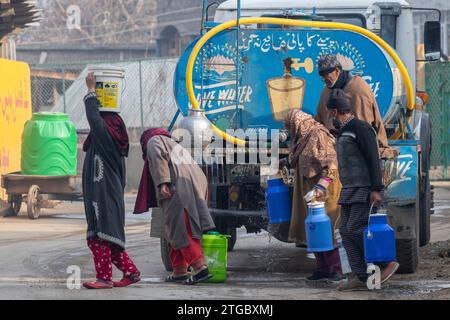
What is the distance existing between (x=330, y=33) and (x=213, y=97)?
1.33 meters

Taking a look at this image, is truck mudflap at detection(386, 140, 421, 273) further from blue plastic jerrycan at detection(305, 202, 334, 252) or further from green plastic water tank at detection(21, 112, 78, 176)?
green plastic water tank at detection(21, 112, 78, 176)

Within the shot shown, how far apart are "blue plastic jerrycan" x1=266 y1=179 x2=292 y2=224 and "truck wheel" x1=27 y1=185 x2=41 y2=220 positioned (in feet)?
23.4

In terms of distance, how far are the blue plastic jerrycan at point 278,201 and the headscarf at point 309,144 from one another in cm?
25

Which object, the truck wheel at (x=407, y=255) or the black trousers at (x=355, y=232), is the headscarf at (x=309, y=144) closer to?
the black trousers at (x=355, y=232)

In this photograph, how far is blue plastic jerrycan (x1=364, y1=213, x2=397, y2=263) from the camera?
9.41 m

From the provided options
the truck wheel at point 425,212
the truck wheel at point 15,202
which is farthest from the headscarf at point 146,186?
the truck wheel at point 15,202

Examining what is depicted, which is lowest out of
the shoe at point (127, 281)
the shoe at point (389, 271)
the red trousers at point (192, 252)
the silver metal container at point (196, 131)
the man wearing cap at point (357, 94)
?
the shoe at point (127, 281)

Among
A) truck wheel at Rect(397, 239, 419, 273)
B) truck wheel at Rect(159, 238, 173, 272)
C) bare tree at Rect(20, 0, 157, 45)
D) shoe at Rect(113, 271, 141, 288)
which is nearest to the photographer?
shoe at Rect(113, 271, 141, 288)

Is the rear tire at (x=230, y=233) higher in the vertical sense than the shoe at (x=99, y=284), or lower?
higher

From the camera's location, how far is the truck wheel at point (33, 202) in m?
16.7

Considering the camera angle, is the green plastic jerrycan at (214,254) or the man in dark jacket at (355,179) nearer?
the man in dark jacket at (355,179)

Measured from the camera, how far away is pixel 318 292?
962cm

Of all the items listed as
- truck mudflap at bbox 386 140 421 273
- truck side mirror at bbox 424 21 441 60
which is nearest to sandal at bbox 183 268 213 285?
truck mudflap at bbox 386 140 421 273
